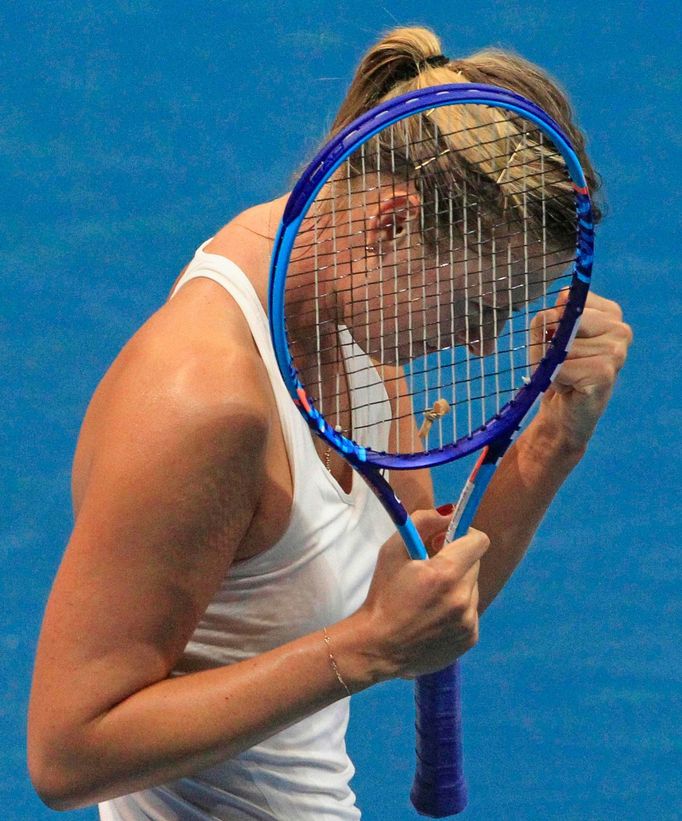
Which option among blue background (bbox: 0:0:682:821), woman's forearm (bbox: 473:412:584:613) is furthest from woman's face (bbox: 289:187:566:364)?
blue background (bbox: 0:0:682:821)

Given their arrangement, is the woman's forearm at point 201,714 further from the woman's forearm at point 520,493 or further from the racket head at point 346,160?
the woman's forearm at point 520,493

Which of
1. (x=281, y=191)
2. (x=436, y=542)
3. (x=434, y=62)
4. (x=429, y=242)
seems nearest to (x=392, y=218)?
(x=429, y=242)

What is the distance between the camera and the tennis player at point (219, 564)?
1.14 metres

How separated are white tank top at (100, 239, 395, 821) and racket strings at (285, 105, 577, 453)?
5 centimetres

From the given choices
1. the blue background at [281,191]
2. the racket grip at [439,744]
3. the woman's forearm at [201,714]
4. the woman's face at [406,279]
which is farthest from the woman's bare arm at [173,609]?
the blue background at [281,191]

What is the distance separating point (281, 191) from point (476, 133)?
157 centimetres

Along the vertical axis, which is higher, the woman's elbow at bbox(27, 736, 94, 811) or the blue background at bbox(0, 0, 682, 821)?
the blue background at bbox(0, 0, 682, 821)

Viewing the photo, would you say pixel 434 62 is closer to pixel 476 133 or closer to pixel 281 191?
pixel 476 133

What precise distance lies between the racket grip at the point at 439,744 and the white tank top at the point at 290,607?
8 centimetres

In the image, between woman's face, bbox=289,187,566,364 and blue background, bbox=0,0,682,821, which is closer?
woman's face, bbox=289,187,566,364

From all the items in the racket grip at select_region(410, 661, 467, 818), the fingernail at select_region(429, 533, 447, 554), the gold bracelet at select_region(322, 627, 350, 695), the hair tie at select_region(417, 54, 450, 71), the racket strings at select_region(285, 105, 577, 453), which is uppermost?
the hair tie at select_region(417, 54, 450, 71)

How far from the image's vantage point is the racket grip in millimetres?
1472

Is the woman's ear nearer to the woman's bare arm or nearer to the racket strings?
the racket strings

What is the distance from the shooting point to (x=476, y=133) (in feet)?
3.89
